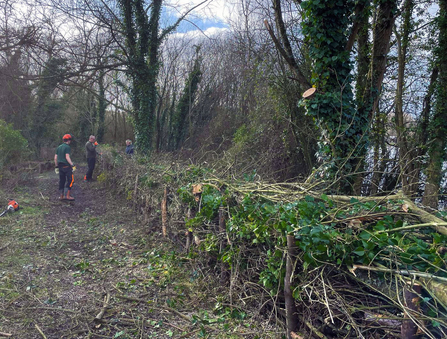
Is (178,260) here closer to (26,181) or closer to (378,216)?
(378,216)

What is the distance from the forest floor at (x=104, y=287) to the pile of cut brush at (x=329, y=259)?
40 centimetres

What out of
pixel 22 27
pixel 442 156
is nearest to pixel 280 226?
pixel 442 156

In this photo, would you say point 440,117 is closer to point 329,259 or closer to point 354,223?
point 354,223

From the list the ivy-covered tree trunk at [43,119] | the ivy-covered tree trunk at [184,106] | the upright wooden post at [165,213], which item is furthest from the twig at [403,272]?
the ivy-covered tree trunk at [43,119]

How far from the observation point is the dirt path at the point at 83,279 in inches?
146

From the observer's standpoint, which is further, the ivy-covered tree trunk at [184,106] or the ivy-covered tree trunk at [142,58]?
the ivy-covered tree trunk at [184,106]

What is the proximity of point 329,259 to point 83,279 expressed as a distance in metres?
3.72

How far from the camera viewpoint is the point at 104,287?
468 cm

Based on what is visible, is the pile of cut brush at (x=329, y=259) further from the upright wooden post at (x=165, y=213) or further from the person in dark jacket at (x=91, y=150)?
the person in dark jacket at (x=91, y=150)

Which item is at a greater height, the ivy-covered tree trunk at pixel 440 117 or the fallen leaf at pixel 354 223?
the ivy-covered tree trunk at pixel 440 117

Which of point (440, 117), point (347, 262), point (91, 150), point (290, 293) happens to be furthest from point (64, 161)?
point (440, 117)

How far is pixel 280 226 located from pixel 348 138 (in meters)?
4.40

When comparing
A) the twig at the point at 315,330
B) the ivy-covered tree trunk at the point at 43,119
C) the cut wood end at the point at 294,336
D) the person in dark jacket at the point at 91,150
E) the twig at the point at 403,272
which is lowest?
the cut wood end at the point at 294,336

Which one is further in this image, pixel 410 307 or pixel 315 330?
pixel 315 330
